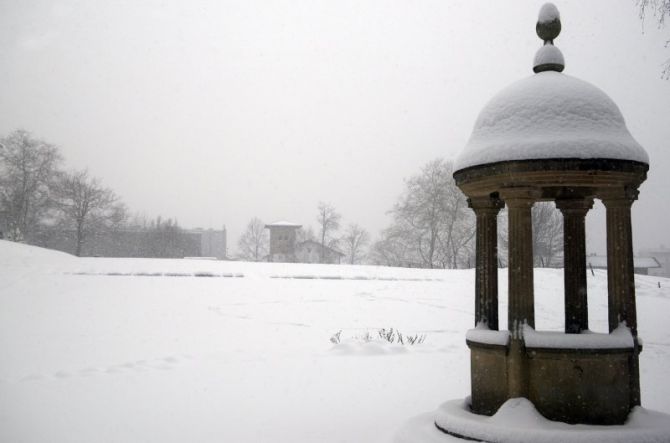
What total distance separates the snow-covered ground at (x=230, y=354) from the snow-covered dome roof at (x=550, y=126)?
11.0 feet

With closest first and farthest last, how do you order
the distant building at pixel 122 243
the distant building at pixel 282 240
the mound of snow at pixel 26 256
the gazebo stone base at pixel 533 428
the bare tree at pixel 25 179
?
the gazebo stone base at pixel 533 428 → the mound of snow at pixel 26 256 → the bare tree at pixel 25 179 → the distant building at pixel 122 243 → the distant building at pixel 282 240

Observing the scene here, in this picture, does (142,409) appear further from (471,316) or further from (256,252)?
(256,252)

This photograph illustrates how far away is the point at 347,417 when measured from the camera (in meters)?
7.12

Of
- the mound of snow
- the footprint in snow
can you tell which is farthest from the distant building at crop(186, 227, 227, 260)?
the footprint in snow

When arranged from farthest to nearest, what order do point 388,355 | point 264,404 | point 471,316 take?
point 471,316, point 388,355, point 264,404

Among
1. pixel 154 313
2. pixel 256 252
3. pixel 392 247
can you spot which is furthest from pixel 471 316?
pixel 256 252

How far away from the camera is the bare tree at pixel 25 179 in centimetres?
4538

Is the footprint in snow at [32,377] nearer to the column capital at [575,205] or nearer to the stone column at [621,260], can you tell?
the column capital at [575,205]

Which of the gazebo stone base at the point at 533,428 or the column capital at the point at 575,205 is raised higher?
the column capital at the point at 575,205

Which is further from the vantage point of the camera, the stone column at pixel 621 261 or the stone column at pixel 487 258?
the stone column at pixel 487 258

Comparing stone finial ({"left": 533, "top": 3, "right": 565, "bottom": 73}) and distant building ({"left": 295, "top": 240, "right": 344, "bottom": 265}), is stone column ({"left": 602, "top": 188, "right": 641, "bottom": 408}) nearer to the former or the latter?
stone finial ({"left": 533, "top": 3, "right": 565, "bottom": 73})

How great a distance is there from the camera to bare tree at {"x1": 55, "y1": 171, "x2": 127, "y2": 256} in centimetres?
4947

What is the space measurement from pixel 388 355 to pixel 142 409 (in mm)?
5332

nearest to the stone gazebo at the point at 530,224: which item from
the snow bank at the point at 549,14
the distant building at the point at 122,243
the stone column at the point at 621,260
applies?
the stone column at the point at 621,260
